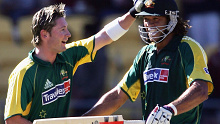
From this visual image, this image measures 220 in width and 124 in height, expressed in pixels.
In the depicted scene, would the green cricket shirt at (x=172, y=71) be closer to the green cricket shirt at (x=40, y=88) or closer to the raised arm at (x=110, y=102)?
the raised arm at (x=110, y=102)

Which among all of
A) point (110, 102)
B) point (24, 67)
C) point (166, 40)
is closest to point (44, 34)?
point (24, 67)

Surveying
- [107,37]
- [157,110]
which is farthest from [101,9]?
[157,110]

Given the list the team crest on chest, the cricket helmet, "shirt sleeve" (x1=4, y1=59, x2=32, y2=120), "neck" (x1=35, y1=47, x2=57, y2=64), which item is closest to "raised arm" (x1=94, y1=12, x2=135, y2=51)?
the cricket helmet

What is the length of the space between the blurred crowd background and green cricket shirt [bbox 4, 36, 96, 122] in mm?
3438

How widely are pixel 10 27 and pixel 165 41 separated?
4.49 meters

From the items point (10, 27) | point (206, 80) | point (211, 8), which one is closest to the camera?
point (206, 80)

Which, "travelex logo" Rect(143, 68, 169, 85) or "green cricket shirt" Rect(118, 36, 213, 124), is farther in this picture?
"travelex logo" Rect(143, 68, 169, 85)

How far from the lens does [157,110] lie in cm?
386

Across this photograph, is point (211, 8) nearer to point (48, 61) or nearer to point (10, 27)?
point (10, 27)

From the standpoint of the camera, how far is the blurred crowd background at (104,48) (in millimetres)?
7660

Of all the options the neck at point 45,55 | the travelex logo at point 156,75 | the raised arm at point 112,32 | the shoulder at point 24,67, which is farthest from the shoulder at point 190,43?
the shoulder at point 24,67

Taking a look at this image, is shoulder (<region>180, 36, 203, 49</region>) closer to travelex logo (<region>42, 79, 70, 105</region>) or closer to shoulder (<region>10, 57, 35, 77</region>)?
travelex logo (<region>42, 79, 70, 105</region>)

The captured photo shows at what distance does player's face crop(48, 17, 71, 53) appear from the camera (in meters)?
4.45

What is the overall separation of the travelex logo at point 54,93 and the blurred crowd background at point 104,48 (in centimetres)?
356
